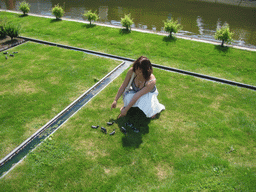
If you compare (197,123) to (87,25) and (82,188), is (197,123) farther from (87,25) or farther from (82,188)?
→ (87,25)

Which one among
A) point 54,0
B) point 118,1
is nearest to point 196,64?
point 118,1

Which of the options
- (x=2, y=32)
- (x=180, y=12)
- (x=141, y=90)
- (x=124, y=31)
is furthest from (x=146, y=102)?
(x=180, y=12)

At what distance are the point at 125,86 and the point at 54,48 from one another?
21.9 feet

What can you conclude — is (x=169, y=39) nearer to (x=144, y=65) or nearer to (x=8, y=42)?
(x=144, y=65)

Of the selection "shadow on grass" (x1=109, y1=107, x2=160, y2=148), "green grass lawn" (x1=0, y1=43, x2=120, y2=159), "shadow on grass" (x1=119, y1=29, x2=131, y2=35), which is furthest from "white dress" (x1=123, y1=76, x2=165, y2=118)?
"shadow on grass" (x1=119, y1=29, x2=131, y2=35)

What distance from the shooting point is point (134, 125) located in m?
5.76

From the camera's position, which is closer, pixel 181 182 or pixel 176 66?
pixel 181 182

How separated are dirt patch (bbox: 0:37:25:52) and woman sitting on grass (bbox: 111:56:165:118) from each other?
8.62m

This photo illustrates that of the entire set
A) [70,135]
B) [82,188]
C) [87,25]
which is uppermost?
[87,25]

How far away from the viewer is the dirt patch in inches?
420

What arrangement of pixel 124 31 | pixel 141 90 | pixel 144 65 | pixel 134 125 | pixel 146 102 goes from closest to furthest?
pixel 144 65 < pixel 141 90 < pixel 146 102 < pixel 134 125 < pixel 124 31

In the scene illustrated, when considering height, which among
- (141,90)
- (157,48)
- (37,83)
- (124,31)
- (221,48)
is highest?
(124,31)

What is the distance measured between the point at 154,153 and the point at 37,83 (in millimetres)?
5518

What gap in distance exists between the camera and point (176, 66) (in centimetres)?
894
